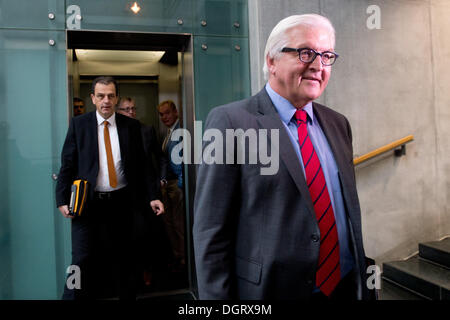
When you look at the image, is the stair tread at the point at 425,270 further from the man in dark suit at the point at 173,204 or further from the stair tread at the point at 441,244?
the man in dark suit at the point at 173,204

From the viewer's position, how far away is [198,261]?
57.3 inches

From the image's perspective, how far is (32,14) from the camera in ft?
11.6

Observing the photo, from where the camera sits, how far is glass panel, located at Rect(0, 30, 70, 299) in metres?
3.50

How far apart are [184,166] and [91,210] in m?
1.26

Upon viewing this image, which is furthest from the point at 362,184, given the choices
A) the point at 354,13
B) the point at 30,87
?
the point at 30,87

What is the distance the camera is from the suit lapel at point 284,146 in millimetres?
1414

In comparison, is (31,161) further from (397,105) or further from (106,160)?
(397,105)

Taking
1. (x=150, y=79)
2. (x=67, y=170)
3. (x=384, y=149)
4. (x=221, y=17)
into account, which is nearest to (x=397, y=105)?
(x=384, y=149)

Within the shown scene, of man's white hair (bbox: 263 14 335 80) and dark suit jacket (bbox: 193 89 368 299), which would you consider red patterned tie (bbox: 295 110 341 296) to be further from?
man's white hair (bbox: 263 14 335 80)

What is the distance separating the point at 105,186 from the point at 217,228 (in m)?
2.04

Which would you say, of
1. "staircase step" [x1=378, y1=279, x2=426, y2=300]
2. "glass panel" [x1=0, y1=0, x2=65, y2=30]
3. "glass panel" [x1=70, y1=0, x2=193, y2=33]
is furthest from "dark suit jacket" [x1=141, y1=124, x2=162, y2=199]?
"staircase step" [x1=378, y1=279, x2=426, y2=300]

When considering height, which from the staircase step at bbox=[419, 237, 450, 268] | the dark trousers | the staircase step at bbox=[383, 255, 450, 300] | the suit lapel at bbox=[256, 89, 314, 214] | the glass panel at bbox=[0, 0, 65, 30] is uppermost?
the glass panel at bbox=[0, 0, 65, 30]

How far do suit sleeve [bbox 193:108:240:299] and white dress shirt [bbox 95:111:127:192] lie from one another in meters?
1.98
